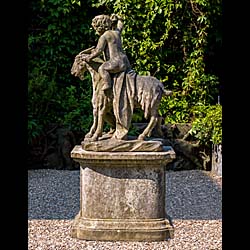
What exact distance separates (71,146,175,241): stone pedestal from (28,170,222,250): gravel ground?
98mm

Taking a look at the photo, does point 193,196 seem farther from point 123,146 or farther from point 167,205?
point 123,146

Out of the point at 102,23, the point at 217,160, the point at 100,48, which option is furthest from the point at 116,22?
the point at 217,160

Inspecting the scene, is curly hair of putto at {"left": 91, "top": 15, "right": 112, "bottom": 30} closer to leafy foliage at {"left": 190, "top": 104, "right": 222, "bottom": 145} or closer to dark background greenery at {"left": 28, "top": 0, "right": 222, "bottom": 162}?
leafy foliage at {"left": 190, "top": 104, "right": 222, "bottom": 145}

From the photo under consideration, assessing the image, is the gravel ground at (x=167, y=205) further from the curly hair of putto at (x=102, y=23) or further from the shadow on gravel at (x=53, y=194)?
the curly hair of putto at (x=102, y=23)

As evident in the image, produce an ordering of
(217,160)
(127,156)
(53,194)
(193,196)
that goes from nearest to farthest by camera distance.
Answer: (127,156) < (193,196) < (53,194) < (217,160)

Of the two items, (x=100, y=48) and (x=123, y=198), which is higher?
(x=100, y=48)

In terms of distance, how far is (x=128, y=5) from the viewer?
9.57 meters

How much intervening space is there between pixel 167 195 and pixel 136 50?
308 cm

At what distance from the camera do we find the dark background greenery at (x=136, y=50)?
9492 millimetres

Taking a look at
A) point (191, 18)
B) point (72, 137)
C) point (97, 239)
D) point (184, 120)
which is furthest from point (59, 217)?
point (191, 18)

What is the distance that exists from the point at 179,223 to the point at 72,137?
3633 mm

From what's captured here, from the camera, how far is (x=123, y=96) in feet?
17.4

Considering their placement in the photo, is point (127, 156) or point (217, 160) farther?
point (217, 160)

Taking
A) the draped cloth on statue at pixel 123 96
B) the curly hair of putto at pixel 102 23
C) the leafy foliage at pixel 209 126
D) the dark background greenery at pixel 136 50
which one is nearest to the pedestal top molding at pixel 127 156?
the draped cloth on statue at pixel 123 96
